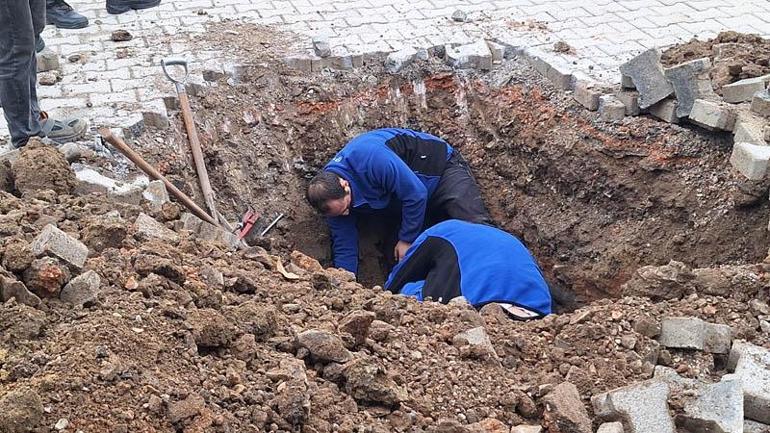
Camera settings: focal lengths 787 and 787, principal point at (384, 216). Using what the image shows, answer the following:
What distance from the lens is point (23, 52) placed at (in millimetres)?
4438

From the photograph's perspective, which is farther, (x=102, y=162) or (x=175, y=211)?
(x=102, y=162)

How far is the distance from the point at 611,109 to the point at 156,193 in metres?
3.20

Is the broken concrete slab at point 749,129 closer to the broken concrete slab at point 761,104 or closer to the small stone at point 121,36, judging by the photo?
the broken concrete slab at point 761,104

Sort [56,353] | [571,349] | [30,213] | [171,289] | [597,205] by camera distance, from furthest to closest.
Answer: [597,205] → [30,213] → [571,349] → [171,289] → [56,353]

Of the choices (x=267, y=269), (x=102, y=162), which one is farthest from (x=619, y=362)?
(x=102, y=162)

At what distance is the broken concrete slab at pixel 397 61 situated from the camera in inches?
253

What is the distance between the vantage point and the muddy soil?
533cm

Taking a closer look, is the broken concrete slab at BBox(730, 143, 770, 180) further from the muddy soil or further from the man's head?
the man's head

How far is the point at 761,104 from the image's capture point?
5.06 meters

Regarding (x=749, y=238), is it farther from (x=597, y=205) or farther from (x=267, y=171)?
(x=267, y=171)

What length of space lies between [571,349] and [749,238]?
2084 mm

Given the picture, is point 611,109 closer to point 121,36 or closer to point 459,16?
point 459,16

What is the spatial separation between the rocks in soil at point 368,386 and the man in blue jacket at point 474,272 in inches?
61.4

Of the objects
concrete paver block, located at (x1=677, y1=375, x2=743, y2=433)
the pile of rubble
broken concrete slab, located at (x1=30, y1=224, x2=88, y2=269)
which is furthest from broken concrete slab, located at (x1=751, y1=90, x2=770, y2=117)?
broken concrete slab, located at (x1=30, y1=224, x2=88, y2=269)
